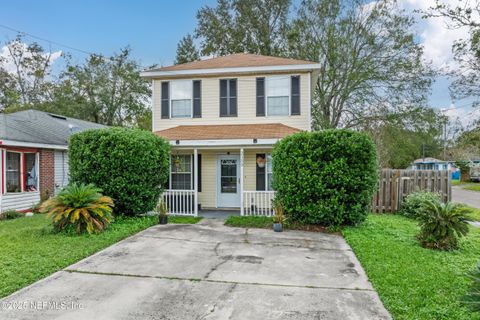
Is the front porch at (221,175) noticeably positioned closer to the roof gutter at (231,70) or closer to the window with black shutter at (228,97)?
the window with black shutter at (228,97)

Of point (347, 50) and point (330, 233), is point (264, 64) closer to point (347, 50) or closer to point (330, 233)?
point (330, 233)

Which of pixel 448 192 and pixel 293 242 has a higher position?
pixel 448 192

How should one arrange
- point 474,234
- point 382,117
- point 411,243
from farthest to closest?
point 382,117
point 474,234
point 411,243

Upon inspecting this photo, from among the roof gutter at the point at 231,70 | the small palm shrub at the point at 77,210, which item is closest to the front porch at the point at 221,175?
the roof gutter at the point at 231,70

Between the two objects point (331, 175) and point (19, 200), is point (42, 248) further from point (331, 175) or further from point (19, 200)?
point (331, 175)

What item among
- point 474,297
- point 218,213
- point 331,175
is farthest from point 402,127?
point 474,297

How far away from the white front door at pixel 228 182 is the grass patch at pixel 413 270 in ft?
15.8

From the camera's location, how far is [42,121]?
47.3ft

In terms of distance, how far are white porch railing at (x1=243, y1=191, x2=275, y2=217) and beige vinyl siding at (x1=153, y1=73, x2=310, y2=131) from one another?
302cm

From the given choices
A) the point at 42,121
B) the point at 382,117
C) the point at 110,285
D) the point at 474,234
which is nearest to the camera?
the point at 110,285

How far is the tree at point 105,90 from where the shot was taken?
2597 centimetres

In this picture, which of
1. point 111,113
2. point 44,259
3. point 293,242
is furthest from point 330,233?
point 111,113

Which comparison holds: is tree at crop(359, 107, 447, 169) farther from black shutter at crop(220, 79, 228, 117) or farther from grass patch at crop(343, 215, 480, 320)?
grass patch at crop(343, 215, 480, 320)

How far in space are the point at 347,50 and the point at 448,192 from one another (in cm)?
1160
